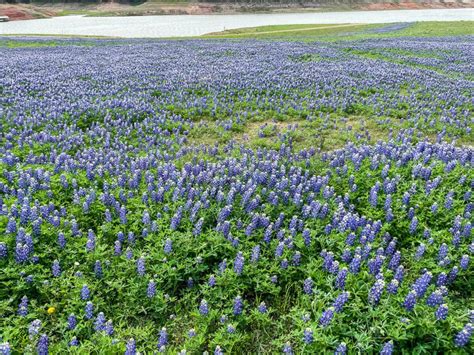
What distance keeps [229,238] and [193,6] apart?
107 meters

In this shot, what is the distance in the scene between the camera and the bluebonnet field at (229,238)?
12.5 ft

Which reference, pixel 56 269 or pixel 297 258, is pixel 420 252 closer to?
pixel 297 258

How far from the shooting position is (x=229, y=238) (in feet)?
16.3

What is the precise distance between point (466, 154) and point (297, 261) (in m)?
4.77

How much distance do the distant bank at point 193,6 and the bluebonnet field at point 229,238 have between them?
94.5 metres

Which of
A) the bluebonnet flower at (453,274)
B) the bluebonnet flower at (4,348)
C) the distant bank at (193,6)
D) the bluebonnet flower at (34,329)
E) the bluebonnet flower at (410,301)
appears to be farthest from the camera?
the distant bank at (193,6)

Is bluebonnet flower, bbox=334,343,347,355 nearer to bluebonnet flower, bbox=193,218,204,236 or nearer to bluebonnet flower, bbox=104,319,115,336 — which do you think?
bluebonnet flower, bbox=104,319,115,336

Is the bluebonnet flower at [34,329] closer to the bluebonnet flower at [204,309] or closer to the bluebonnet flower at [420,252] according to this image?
the bluebonnet flower at [204,309]

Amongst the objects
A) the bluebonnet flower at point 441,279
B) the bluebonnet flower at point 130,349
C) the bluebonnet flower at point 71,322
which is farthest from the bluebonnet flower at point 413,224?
the bluebonnet flower at point 71,322

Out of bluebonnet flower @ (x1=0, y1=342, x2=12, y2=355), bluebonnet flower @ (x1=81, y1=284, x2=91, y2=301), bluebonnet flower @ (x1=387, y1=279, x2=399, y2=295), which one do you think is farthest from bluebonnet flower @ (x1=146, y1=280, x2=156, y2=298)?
bluebonnet flower @ (x1=387, y1=279, x2=399, y2=295)

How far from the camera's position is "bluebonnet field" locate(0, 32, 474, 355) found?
3807mm

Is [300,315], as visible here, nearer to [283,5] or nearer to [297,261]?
[297,261]

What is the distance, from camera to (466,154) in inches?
285

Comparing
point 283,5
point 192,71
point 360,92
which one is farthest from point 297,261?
point 283,5
